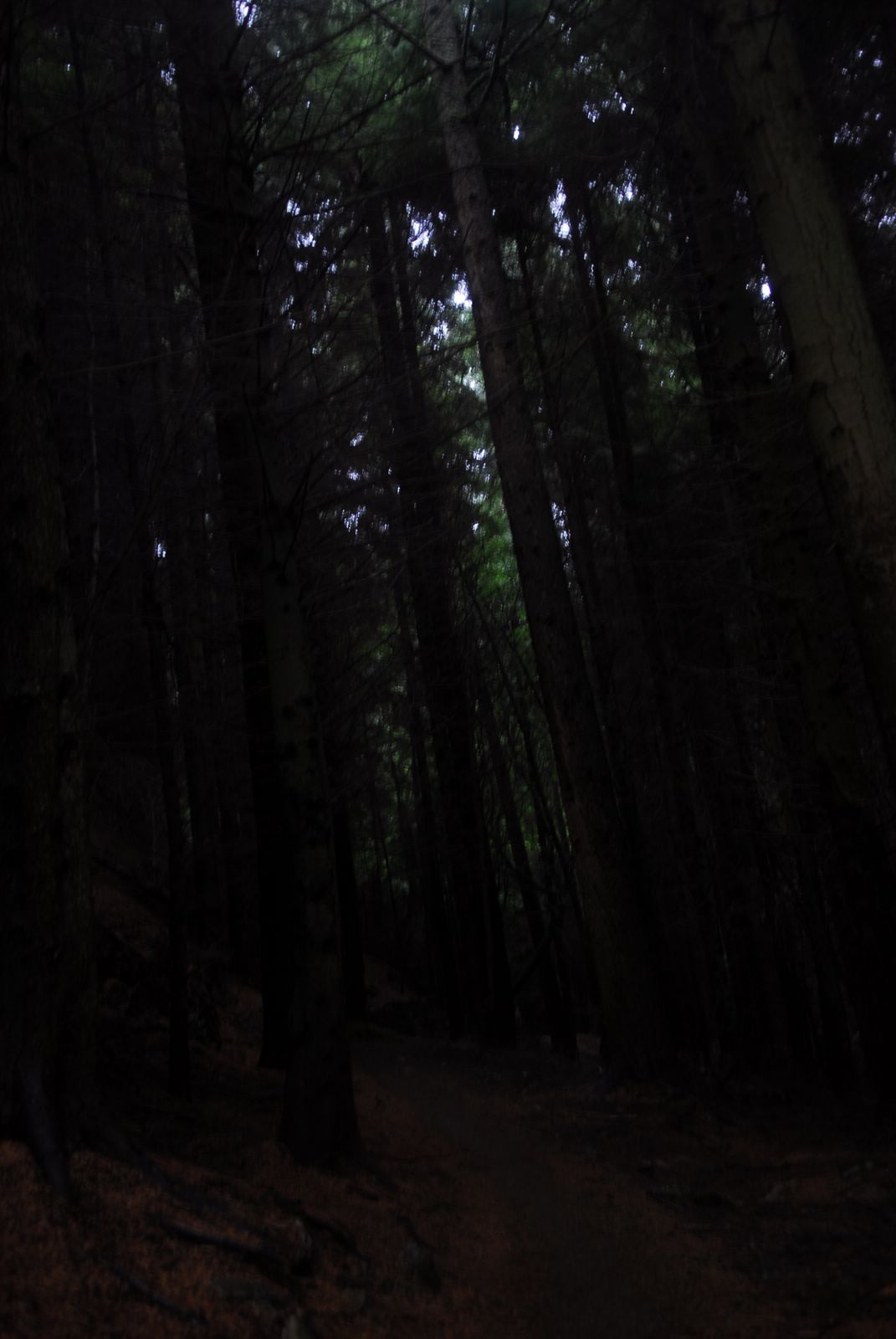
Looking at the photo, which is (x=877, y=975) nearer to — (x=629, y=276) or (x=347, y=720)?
Result: (x=347, y=720)

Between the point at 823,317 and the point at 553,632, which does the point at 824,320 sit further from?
the point at 553,632

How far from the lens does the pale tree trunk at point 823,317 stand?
5996 millimetres

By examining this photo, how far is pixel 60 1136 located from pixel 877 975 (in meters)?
6.21

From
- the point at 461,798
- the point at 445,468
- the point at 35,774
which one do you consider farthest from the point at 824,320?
the point at 461,798

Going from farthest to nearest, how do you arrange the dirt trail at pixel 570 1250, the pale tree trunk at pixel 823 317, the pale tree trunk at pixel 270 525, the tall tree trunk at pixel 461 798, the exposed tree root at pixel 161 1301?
the tall tree trunk at pixel 461 798
the pale tree trunk at pixel 270 525
the pale tree trunk at pixel 823 317
the dirt trail at pixel 570 1250
the exposed tree root at pixel 161 1301

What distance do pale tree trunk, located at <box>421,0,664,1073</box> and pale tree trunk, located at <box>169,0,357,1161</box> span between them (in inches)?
103

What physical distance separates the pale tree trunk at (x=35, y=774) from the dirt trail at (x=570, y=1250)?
2.29m

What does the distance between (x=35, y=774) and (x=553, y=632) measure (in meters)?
6.65

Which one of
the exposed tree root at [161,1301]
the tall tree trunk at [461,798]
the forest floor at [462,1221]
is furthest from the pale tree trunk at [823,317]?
the tall tree trunk at [461,798]

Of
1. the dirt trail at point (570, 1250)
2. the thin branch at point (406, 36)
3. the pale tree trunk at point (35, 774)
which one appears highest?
the thin branch at point (406, 36)

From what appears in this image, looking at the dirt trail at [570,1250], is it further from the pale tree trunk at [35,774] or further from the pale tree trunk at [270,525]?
the pale tree trunk at [35,774]

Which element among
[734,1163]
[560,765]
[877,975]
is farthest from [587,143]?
[734,1163]

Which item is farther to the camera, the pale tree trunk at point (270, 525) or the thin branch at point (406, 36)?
the thin branch at point (406, 36)

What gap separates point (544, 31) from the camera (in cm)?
1152
